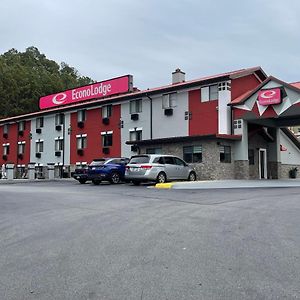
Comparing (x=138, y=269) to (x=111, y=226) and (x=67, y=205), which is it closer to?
(x=111, y=226)

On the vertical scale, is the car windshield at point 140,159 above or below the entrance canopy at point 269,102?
below

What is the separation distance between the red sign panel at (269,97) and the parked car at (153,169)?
7.35m

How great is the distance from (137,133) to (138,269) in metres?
28.6

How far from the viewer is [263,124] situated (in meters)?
29.0

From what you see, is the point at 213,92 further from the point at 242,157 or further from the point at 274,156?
the point at 274,156

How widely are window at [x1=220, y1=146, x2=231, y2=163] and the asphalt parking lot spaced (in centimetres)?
1561

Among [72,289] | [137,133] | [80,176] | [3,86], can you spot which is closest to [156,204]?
[72,289]

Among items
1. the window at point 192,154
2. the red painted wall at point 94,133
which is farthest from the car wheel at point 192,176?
the red painted wall at point 94,133

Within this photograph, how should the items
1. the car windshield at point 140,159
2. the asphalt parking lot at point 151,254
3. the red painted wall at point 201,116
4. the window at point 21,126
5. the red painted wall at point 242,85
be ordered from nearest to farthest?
the asphalt parking lot at point 151,254, the car windshield at point 140,159, the red painted wall at point 201,116, the red painted wall at point 242,85, the window at point 21,126

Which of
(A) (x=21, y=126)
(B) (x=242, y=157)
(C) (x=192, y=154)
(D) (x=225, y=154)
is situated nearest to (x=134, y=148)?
(C) (x=192, y=154)

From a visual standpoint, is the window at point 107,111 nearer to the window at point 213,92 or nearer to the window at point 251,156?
the window at point 213,92

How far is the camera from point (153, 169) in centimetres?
2156

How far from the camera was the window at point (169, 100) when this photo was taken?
30.8 metres

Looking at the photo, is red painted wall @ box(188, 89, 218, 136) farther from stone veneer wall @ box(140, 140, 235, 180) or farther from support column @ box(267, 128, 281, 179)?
support column @ box(267, 128, 281, 179)
